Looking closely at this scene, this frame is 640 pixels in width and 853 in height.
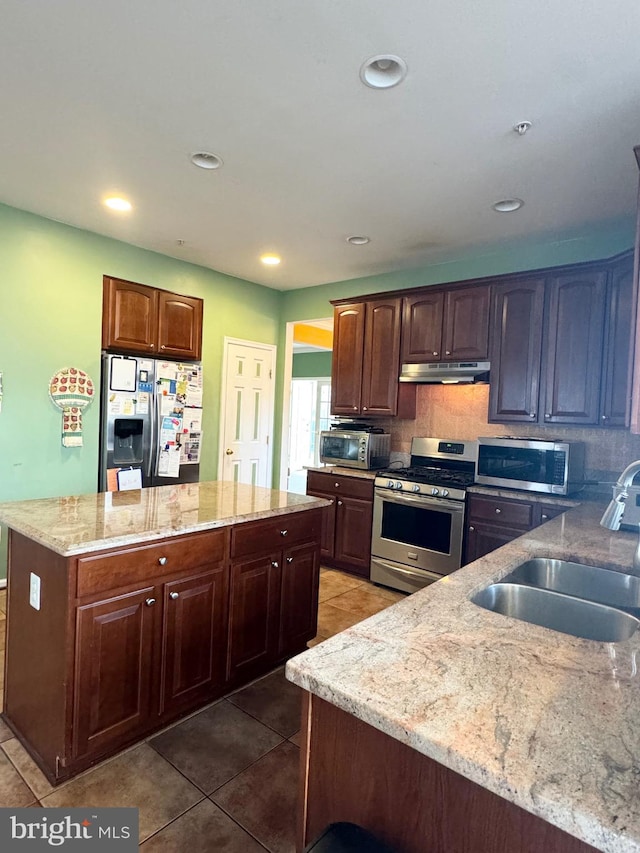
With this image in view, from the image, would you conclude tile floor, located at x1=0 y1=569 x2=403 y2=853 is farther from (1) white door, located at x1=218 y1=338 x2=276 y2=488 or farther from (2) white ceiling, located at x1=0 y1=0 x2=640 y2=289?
(1) white door, located at x1=218 y1=338 x2=276 y2=488

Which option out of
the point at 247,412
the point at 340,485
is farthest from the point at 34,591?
the point at 247,412

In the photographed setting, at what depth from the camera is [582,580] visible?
1.82 metres

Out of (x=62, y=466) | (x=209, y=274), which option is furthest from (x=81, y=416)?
(x=209, y=274)

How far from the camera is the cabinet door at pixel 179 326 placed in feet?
14.1

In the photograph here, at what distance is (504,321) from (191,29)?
271 centimetres

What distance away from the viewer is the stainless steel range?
3.60 m

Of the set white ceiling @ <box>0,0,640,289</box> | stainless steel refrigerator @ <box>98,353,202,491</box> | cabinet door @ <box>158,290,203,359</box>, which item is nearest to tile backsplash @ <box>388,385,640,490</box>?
white ceiling @ <box>0,0,640,289</box>

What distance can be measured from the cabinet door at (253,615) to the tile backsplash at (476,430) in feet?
7.76

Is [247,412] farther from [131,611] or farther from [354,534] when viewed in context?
[131,611]

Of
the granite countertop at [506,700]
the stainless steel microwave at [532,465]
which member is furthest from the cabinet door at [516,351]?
the granite countertop at [506,700]

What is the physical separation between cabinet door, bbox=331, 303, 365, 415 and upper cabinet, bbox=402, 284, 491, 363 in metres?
0.47

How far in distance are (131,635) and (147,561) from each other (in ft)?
0.93

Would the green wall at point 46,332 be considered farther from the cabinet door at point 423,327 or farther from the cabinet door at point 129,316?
the cabinet door at point 423,327

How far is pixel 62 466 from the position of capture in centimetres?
385
